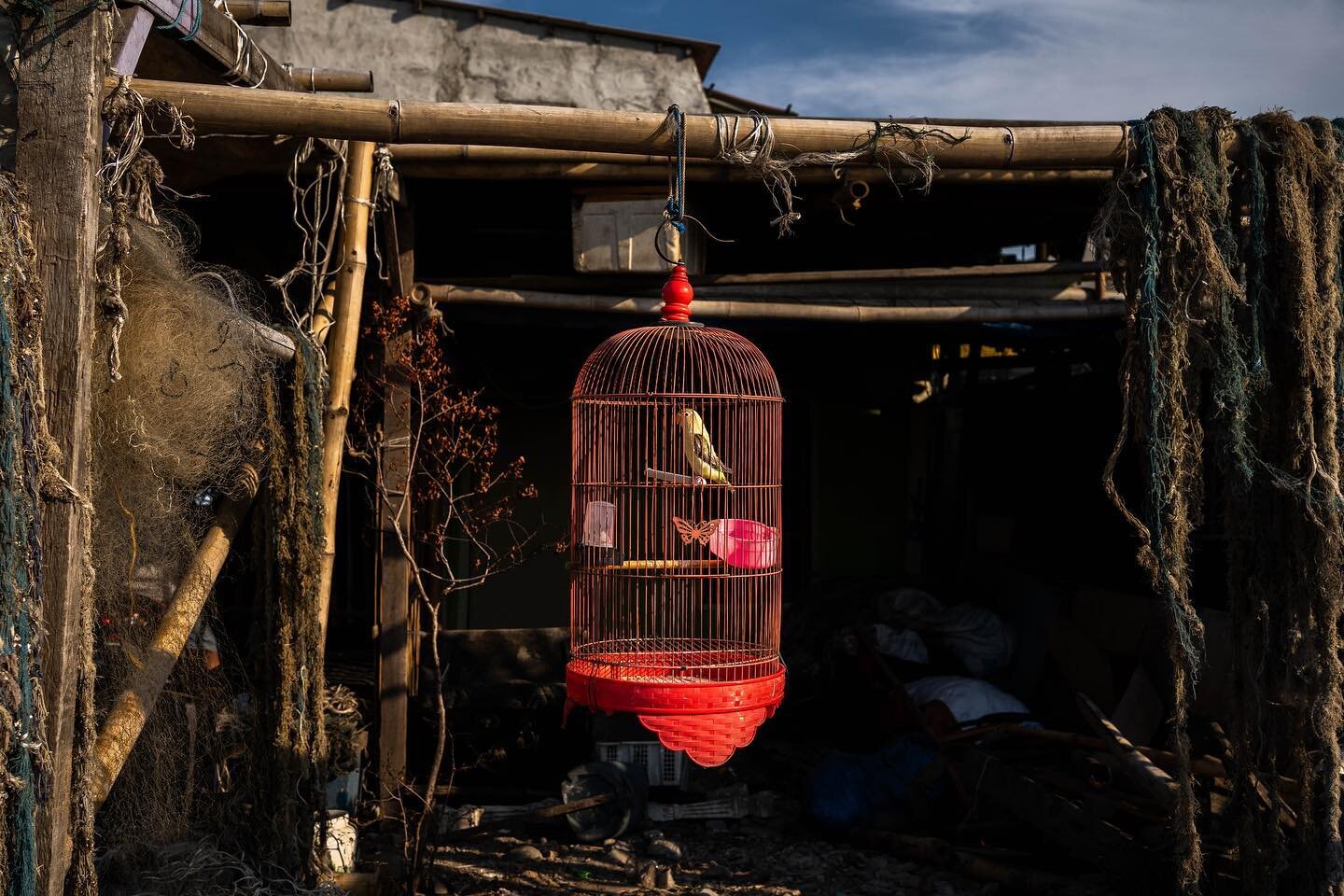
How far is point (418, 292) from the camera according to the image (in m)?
6.27

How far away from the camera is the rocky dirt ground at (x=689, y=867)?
6.07m

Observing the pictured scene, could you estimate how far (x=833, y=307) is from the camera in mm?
6562

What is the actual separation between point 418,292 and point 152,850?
3167 millimetres

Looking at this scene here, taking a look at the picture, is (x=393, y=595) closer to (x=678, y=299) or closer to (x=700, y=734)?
(x=700, y=734)

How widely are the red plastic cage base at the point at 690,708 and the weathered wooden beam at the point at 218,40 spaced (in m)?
2.58

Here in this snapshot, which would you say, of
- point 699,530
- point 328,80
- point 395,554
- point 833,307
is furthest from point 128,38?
point 833,307

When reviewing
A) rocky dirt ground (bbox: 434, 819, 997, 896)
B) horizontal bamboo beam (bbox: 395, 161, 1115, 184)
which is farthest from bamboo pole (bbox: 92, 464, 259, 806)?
rocky dirt ground (bbox: 434, 819, 997, 896)

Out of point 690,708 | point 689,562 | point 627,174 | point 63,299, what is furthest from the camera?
point 627,174

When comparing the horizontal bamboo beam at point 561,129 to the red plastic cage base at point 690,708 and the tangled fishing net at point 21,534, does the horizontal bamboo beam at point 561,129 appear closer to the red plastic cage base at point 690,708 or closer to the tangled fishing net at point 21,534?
the tangled fishing net at point 21,534

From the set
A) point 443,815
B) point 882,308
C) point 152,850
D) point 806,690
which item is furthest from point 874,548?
point 152,850

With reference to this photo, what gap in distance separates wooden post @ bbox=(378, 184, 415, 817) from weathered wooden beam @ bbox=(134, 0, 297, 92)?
1724 millimetres

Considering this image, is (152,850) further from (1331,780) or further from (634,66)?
(634,66)

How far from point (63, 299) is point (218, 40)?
1301 millimetres

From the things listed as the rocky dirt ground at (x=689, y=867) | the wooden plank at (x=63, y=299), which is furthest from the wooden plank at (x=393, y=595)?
the wooden plank at (x=63, y=299)
